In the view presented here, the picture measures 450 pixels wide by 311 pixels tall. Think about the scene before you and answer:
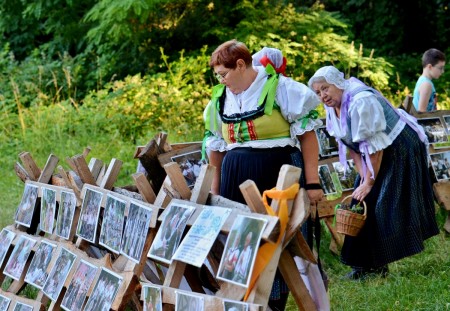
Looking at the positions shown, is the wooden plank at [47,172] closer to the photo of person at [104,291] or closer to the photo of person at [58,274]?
the photo of person at [58,274]

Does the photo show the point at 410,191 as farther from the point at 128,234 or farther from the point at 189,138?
the point at 189,138

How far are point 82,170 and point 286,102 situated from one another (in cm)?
135

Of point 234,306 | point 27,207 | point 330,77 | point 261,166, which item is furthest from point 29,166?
point 234,306

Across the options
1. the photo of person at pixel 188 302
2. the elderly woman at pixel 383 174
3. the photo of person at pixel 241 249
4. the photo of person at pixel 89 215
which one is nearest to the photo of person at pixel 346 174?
the elderly woman at pixel 383 174

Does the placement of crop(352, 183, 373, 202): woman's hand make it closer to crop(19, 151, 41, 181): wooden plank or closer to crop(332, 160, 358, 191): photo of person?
crop(332, 160, 358, 191): photo of person

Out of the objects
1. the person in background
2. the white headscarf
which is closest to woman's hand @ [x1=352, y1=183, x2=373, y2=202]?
the white headscarf

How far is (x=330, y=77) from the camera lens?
226 inches

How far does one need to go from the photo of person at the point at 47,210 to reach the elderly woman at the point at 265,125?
49.3 inches

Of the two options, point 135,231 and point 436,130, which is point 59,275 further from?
point 436,130

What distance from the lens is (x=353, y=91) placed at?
578 cm

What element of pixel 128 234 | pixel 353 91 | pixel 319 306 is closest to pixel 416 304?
pixel 319 306

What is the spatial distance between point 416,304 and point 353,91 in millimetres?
1476

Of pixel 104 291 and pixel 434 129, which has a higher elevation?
pixel 434 129

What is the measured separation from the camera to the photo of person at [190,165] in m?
6.12
